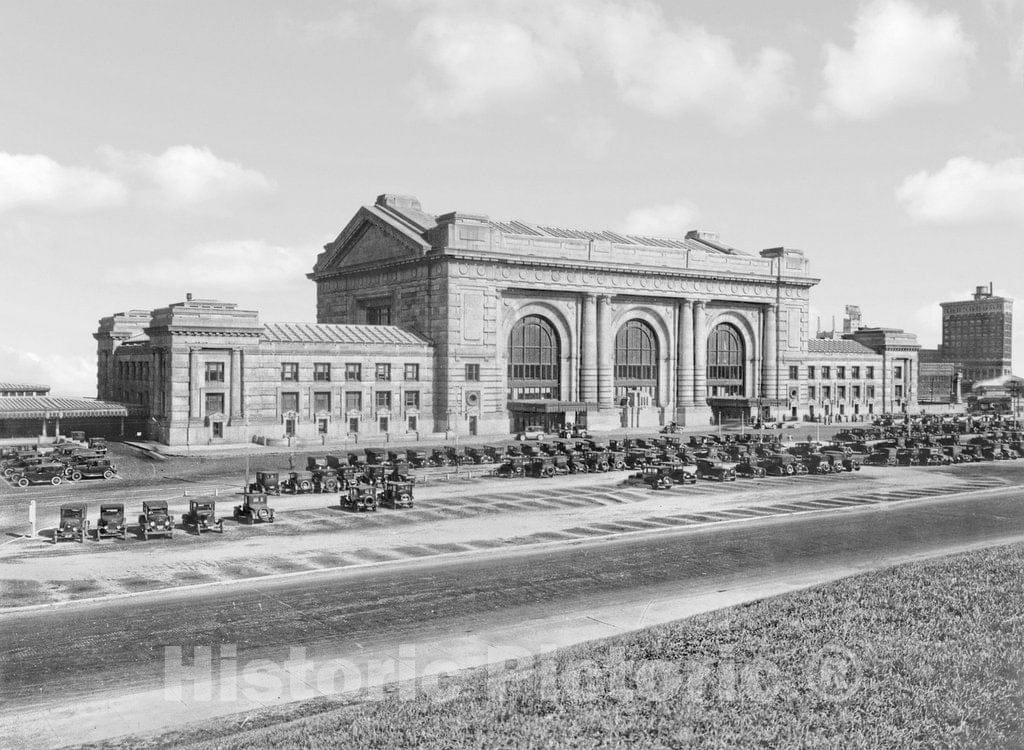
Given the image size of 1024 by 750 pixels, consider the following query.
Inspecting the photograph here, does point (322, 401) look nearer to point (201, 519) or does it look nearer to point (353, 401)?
point (353, 401)

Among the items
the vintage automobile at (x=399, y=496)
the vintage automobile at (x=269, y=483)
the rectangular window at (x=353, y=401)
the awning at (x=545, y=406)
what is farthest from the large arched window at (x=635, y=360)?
the vintage automobile at (x=399, y=496)

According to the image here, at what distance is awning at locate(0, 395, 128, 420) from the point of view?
8100cm

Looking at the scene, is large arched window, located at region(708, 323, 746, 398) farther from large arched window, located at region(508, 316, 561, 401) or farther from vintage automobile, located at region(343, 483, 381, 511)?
vintage automobile, located at region(343, 483, 381, 511)

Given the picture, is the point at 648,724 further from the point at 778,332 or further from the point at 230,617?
the point at 778,332

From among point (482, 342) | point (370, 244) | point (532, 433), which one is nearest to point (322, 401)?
point (482, 342)

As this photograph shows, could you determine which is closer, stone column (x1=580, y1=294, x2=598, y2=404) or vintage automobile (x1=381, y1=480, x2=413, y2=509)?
vintage automobile (x1=381, y1=480, x2=413, y2=509)

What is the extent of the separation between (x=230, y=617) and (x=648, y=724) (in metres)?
13.7

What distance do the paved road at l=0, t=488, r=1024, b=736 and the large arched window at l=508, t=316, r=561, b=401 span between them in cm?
5764

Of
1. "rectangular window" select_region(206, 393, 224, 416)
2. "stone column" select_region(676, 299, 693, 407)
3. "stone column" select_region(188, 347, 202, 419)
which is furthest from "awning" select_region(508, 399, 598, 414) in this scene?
"stone column" select_region(188, 347, 202, 419)

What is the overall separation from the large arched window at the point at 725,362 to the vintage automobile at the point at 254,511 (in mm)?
78865

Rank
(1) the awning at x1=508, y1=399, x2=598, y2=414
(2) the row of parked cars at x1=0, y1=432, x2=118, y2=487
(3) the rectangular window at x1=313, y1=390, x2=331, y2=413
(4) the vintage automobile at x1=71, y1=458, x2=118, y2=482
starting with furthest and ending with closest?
(1) the awning at x1=508, y1=399, x2=598, y2=414 < (3) the rectangular window at x1=313, y1=390, x2=331, y2=413 < (4) the vintage automobile at x1=71, y1=458, x2=118, y2=482 < (2) the row of parked cars at x1=0, y1=432, x2=118, y2=487

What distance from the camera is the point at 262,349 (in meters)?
82.7

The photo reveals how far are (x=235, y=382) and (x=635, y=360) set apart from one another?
47.0m

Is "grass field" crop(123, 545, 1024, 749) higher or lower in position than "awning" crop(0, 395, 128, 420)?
lower
